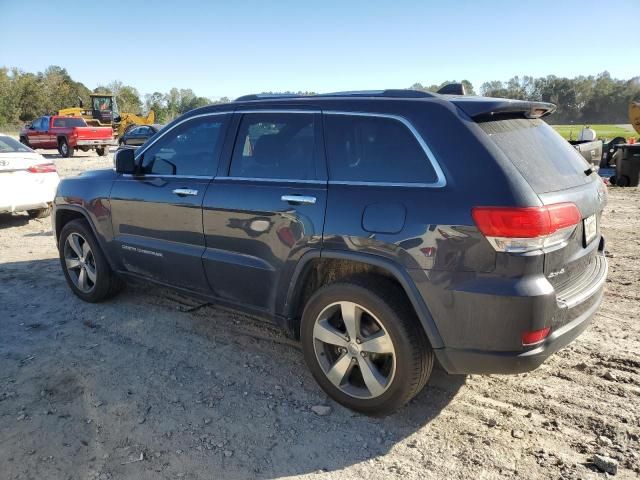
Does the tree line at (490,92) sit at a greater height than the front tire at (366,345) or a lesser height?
greater

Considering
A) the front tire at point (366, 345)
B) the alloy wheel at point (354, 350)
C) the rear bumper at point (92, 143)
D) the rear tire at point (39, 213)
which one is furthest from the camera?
the rear bumper at point (92, 143)

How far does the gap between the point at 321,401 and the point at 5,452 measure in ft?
5.89

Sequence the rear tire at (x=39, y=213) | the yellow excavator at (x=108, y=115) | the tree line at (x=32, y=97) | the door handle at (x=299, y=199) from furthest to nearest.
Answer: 1. the tree line at (x=32, y=97)
2. the yellow excavator at (x=108, y=115)
3. the rear tire at (x=39, y=213)
4. the door handle at (x=299, y=199)

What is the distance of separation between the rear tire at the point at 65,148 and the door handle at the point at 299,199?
2247 cm

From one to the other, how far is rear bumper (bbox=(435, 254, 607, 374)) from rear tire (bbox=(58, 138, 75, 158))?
2355cm

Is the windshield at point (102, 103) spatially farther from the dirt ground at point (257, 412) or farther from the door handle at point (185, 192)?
the door handle at point (185, 192)

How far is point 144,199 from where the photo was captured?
13.7 feet

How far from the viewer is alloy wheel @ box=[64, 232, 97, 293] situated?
488cm

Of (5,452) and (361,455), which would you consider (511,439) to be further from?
(5,452)

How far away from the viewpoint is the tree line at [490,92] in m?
60.4

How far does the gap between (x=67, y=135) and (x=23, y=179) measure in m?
16.3

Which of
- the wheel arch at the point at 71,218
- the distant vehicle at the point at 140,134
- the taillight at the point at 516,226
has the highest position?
the distant vehicle at the point at 140,134

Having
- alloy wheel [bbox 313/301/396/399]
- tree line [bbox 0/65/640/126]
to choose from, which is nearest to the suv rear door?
alloy wheel [bbox 313/301/396/399]

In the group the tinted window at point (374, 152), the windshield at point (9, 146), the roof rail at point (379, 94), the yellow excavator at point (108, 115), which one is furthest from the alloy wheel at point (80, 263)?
the yellow excavator at point (108, 115)
